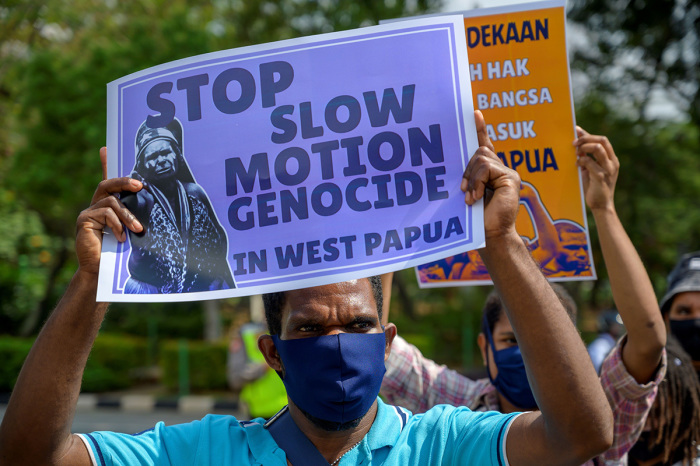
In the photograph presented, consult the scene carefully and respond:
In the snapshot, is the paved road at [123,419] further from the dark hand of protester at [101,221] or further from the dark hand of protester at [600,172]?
the dark hand of protester at [101,221]

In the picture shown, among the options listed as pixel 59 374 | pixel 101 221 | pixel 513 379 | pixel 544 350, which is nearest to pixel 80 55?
pixel 513 379

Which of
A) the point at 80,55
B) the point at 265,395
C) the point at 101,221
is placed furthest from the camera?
the point at 80,55

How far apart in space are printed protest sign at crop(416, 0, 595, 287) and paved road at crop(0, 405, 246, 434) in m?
9.56

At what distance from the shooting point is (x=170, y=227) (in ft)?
6.46

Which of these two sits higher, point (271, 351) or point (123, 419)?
point (271, 351)

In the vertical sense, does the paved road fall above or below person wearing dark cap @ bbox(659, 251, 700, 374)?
below

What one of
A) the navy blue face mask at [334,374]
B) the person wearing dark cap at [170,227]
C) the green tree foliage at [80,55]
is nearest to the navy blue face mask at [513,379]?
the navy blue face mask at [334,374]

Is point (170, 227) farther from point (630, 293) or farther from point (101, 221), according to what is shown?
point (630, 293)

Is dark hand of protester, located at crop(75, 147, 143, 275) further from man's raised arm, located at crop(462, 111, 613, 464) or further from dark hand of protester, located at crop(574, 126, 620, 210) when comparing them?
dark hand of protester, located at crop(574, 126, 620, 210)

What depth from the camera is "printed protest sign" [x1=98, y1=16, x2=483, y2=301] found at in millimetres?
1900

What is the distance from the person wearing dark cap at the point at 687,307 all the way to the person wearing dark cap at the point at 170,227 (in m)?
2.37

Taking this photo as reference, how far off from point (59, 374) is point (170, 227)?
1.48ft

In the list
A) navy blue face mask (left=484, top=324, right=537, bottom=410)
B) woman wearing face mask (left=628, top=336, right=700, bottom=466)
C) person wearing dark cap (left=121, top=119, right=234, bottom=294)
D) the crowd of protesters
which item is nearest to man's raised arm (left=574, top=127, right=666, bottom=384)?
navy blue face mask (left=484, top=324, right=537, bottom=410)

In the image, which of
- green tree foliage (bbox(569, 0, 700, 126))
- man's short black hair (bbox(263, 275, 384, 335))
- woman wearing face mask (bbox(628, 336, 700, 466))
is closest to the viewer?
man's short black hair (bbox(263, 275, 384, 335))
